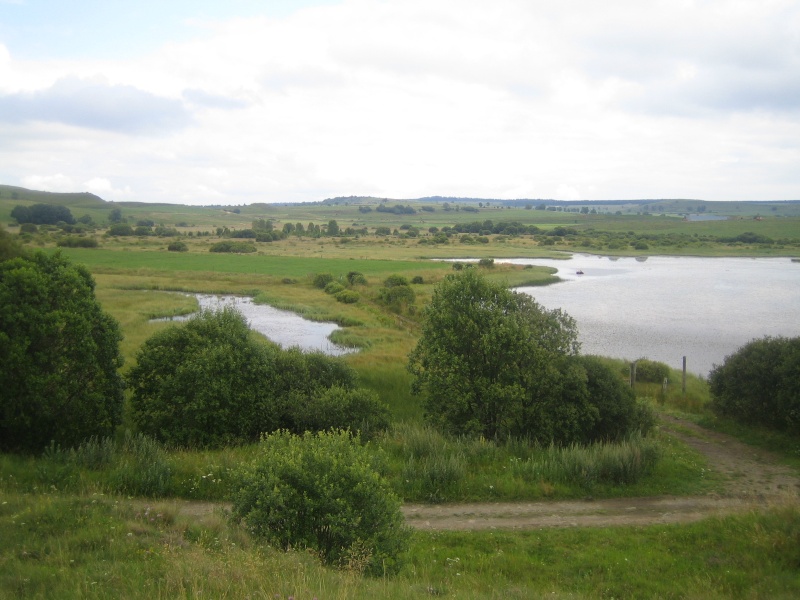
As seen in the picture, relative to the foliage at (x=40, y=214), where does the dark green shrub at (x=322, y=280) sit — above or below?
below

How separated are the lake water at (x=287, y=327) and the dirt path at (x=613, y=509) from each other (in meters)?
17.2

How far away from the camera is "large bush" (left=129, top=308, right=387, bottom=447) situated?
1622 cm

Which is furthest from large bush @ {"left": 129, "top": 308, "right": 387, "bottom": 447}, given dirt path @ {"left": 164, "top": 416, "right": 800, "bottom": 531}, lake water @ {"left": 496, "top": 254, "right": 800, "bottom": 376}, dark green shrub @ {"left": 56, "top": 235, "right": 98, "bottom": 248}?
dark green shrub @ {"left": 56, "top": 235, "right": 98, "bottom": 248}

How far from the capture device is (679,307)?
4559 cm

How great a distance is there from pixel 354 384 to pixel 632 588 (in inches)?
478

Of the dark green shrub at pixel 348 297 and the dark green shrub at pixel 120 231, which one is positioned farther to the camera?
the dark green shrub at pixel 120 231

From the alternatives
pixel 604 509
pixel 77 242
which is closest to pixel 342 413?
pixel 604 509

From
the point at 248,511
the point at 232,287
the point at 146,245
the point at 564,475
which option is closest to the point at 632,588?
the point at 564,475

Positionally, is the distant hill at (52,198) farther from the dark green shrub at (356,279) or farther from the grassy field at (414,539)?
the grassy field at (414,539)

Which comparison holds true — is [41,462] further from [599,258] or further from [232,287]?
[599,258]

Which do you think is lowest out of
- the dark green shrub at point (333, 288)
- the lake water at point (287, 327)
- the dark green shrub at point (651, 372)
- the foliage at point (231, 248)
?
the dark green shrub at point (651, 372)

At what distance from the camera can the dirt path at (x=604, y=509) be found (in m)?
11.3

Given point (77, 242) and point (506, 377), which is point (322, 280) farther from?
point (77, 242)

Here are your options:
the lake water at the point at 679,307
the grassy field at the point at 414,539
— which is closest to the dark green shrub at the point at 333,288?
the lake water at the point at 679,307
